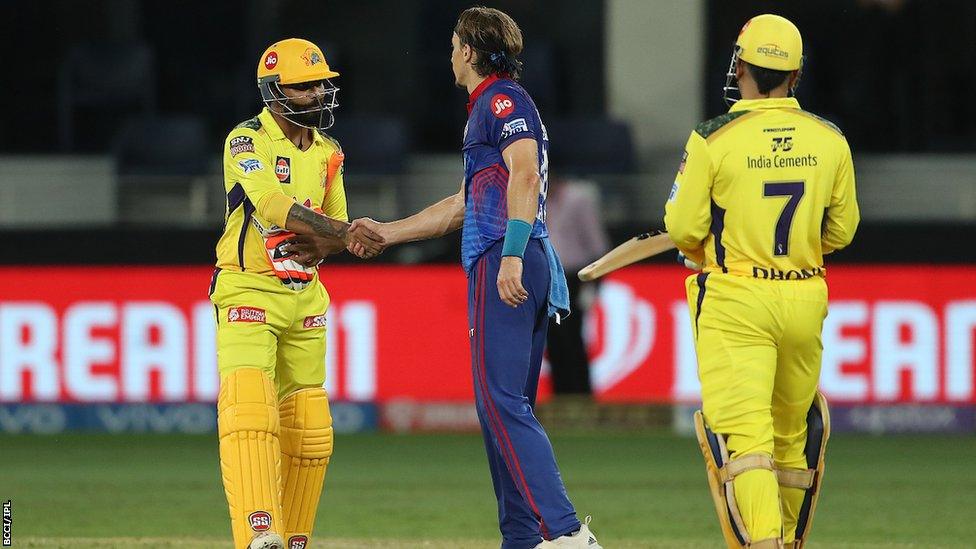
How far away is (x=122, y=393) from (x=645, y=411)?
3746 millimetres

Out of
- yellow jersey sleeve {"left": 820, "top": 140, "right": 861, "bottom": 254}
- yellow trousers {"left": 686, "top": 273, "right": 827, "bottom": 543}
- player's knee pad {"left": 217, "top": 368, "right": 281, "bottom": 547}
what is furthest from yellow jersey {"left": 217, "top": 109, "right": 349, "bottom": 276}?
yellow jersey sleeve {"left": 820, "top": 140, "right": 861, "bottom": 254}

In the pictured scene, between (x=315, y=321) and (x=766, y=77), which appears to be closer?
(x=766, y=77)

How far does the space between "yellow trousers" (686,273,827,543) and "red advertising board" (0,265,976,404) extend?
6.36 meters

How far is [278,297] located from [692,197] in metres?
1.65

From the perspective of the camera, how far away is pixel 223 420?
21.6 feet

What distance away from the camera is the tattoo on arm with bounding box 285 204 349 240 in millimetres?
6598

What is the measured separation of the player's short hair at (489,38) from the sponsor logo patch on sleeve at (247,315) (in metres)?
1.21

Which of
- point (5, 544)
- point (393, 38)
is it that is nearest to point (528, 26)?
point (393, 38)

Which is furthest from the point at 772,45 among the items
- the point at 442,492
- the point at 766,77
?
the point at 442,492

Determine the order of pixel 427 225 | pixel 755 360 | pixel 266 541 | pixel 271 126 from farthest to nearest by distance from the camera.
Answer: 1. pixel 427 225
2. pixel 271 126
3. pixel 266 541
4. pixel 755 360

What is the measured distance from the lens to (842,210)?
6.32 m

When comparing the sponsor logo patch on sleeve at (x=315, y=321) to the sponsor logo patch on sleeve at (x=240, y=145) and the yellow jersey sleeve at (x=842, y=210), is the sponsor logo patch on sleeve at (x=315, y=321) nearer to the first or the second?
the sponsor logo patch on sleeve at (x=240, y=145)

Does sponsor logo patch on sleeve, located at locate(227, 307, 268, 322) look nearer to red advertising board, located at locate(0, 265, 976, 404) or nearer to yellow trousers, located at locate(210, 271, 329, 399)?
yellow trousers, located at locate(210, 271, 329, 399)

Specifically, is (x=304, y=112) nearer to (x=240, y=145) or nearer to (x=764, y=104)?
(x=240, y=145)
